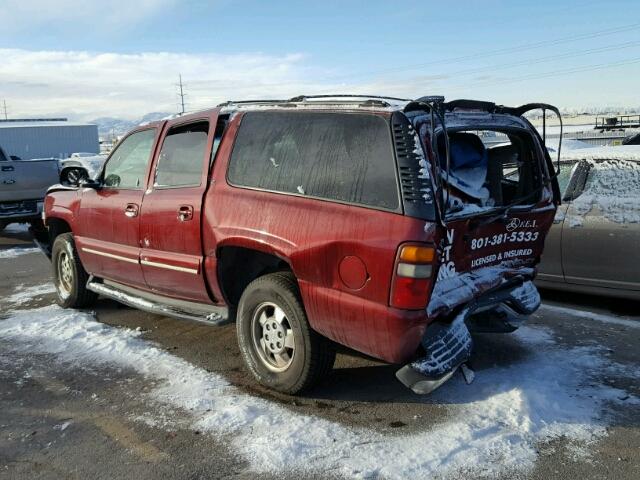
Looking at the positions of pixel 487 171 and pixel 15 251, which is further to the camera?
pixel 15 251

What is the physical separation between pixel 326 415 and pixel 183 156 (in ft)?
7.53

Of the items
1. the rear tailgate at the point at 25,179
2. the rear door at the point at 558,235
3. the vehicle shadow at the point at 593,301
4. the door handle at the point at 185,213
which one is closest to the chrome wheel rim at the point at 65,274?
the door handle at the point at 185,213

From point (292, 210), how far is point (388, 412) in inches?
54.8

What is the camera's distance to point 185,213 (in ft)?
14.2

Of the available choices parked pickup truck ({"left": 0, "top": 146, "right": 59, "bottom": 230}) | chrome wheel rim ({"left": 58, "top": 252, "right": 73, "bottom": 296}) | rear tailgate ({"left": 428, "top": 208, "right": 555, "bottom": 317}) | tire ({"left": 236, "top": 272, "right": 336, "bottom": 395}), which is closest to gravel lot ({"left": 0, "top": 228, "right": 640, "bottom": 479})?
tire ({"left": 236, "top": 272, "right": 336, "bottom": 395})

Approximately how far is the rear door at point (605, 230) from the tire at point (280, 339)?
10.1 ft

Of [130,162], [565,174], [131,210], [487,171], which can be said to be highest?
[130,162]

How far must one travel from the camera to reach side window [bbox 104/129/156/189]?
16.6ft

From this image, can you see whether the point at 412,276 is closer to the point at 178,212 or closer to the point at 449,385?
the point at 449,385

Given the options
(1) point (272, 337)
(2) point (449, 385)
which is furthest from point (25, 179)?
(2) point (449, 385)

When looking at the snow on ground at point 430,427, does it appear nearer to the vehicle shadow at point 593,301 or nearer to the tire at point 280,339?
the tire at point 280,339

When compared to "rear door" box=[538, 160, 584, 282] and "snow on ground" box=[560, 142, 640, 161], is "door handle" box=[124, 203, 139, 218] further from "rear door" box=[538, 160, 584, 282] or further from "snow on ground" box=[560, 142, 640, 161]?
"snow on ground" box=[560, 142, 640, 161]

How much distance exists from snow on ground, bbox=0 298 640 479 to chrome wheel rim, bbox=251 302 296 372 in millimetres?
282

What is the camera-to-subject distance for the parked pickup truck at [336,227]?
126 inches
